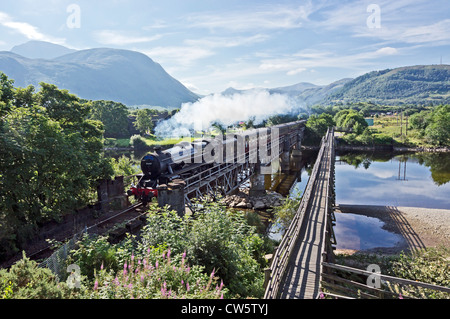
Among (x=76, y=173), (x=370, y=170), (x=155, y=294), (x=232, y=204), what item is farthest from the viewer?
(x=370, y=170)

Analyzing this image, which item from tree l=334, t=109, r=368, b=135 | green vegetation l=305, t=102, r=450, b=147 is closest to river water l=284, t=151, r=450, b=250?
green vegetation l=305, t=102, r=450, b=147

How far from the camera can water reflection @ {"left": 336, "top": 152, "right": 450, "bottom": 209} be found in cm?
3081

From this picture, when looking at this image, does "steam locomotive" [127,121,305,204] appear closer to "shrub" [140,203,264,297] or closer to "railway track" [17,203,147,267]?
"railway track" [17,203,147,267]

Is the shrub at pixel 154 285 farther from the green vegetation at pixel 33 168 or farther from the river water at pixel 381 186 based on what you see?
the river water at pixel 381 186

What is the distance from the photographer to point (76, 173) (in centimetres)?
1465

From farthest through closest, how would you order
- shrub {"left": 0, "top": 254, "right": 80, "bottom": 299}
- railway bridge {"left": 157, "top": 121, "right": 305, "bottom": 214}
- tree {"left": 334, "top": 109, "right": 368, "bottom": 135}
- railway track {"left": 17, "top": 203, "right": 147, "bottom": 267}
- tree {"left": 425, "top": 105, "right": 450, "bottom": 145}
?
tree {"left": 334, "top": 109, "right": 368, "bottom": 135}, tree {"left": 425, "top": 105, "right": 450, "bottom": 145}, railway bridge {"left": 157, "top": 121, "right": 305, "bottom": 214}, railway track {"left": 17, "top": 203, "right": 147, "bottom": 267}, shrub {"left": 0, "top": 254, "right": 80, "bottom": 299}

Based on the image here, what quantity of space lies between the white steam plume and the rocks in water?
1439cm

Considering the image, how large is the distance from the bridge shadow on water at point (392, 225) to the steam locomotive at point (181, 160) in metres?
11.5

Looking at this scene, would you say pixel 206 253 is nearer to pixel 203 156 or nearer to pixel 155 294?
pixel 155 294

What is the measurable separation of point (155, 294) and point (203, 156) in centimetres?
1556

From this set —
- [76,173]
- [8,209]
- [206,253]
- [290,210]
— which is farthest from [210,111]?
[206,253]

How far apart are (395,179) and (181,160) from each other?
35.5m

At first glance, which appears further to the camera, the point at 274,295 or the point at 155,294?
the point at 274,295

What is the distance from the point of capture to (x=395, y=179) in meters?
40.0
